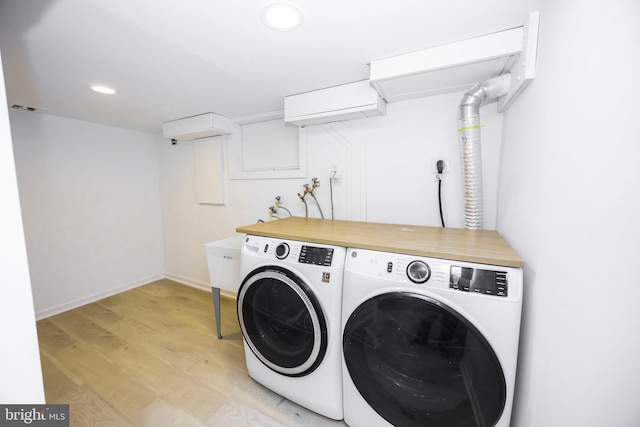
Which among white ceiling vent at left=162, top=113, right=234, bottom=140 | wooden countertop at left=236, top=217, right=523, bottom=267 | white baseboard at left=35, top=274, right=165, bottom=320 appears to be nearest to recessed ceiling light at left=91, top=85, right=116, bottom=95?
white ceiling vent at left=162, top=113, right=234, bottom=140

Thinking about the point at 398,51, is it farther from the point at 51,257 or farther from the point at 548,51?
the point at 51,257

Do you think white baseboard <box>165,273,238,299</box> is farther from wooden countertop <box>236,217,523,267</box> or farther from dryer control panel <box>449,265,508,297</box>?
dryer control panel <box>449,265,508,297</box>

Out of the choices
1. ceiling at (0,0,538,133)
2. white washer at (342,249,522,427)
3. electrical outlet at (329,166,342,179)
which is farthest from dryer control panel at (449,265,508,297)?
electrical outlet at (329,166,342,179)

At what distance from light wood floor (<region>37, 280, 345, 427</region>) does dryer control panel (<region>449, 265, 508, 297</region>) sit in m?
1.08

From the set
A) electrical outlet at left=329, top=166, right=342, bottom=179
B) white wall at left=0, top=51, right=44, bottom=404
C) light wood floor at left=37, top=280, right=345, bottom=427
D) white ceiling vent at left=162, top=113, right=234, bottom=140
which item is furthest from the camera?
white ceiling vent at left=162, top=113, right=234, bottom=140

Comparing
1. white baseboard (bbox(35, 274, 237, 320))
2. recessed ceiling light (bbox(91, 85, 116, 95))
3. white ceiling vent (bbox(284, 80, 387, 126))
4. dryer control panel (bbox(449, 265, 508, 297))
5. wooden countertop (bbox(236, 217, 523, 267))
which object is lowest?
white baseboard (bbox(35, 274, 237, 320))

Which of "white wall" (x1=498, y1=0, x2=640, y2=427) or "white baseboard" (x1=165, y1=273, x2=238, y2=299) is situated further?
"white baseboard" (x1=165, y1=273, x2=238, y2=299)

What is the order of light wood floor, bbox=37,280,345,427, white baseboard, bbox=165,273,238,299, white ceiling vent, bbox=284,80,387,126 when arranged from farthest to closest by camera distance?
1. white baseboard, bbox=165,273,238,299
2. white ceiling vent, bbox=284,80,387,126
3. light wood floor, bbox=37,280,345,427

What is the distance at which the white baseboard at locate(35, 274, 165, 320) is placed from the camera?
236cm

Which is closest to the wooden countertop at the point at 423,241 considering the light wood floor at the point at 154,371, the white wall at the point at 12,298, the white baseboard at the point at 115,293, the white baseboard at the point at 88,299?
the white wall at the point at 12,298

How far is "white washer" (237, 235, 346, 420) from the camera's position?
3.84 feet

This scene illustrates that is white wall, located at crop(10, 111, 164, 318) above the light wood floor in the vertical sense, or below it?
above

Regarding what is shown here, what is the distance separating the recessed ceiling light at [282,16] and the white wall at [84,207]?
2733 mm

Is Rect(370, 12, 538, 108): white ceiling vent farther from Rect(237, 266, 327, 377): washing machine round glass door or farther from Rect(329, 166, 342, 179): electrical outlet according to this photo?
Rect(237, 266, 327, 377): washing machine round glass door
